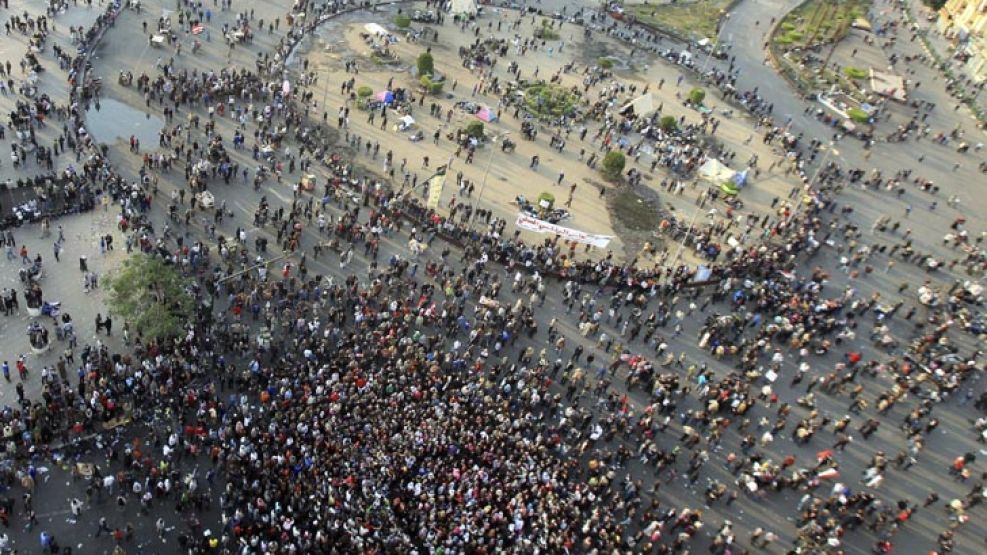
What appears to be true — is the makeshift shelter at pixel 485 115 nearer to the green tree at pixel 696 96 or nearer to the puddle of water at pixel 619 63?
the puddle of water at pixel 619 63

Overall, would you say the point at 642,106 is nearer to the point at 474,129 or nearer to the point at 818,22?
the point at 474,129

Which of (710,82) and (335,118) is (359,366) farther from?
(710,82)

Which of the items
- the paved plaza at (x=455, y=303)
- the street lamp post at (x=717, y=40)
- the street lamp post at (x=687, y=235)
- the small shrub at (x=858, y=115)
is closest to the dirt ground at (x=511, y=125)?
the paved plaza at (x=455, y=303)

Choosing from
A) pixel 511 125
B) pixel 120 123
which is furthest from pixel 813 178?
pixel 120 123

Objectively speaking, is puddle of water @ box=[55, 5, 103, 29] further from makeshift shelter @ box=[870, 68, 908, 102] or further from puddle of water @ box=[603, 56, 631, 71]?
makeshift shelter @ box=[870, 68, 908, 102]

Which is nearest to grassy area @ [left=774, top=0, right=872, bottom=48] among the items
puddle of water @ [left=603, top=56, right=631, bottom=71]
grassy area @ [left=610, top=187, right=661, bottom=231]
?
puddle of water @ [left=603, top=56, right=631, bottom=71]

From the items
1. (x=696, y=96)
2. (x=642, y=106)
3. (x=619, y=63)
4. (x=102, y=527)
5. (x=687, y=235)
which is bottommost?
(x=102, y=527)

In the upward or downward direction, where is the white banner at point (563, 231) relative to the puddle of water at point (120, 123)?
upward
